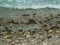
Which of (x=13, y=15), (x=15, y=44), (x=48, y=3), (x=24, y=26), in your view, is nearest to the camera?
(x=15, y=44)

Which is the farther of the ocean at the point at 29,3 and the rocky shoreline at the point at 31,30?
the ocean at the point at 29,3

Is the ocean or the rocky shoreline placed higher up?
the rocky shoreline

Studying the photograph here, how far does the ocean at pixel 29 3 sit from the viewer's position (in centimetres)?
712

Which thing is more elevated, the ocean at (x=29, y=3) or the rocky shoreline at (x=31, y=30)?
the rocky shoreline at (x=31, y=30)

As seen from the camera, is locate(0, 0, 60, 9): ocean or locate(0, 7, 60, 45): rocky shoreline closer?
locate(0, 7, 60, 45): rocky shoreline

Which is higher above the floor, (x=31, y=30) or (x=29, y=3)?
(x=31, y=30)

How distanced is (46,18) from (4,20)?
3.39ft

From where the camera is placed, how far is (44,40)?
4656mm

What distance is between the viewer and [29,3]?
24.0 ft

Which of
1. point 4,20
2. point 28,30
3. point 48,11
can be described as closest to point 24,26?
point 28,30

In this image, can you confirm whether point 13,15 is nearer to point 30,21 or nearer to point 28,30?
point 30,21

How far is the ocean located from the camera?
712 cm

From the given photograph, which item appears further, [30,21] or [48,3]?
[48,3]

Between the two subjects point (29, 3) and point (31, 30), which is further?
point (29, 3)
